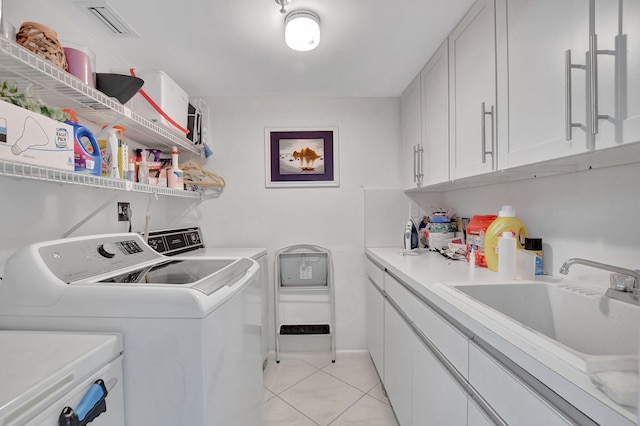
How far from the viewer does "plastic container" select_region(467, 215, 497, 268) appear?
64.7 inches

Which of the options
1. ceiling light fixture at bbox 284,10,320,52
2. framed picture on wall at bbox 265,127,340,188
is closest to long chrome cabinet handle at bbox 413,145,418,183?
framed picture on wall at bbox 265,127,340,188

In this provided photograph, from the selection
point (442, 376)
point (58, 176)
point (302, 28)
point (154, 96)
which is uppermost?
point (302, 28)

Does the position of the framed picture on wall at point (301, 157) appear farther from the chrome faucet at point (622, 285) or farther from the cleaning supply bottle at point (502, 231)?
the chrome faucet at point (622, 285)

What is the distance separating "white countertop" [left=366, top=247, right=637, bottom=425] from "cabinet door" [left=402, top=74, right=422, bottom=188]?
999 mm

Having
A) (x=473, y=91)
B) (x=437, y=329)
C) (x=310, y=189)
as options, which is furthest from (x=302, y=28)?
(x=437, y=329)

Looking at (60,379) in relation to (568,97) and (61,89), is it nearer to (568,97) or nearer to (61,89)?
(61,89)

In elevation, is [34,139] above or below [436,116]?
below

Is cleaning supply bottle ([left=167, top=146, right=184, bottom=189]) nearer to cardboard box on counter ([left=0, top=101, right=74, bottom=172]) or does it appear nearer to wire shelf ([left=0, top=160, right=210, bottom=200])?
wire shelf ([left=0, top=160, right=210, bottom=200])

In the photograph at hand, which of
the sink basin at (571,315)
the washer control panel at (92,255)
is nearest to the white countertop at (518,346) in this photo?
the sink basin at (571,315)

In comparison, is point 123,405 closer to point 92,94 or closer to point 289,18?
point 92,94

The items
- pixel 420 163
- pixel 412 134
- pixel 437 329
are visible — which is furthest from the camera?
pixel 412 134

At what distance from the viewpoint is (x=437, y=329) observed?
1.11m

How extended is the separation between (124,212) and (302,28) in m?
1.54

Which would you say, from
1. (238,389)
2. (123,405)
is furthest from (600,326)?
(123,405)
